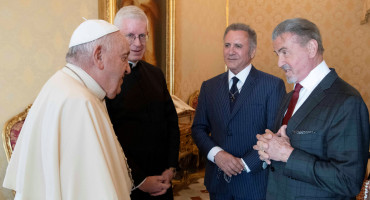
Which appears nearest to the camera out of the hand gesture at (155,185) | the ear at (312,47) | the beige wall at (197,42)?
the ear at (312,47)

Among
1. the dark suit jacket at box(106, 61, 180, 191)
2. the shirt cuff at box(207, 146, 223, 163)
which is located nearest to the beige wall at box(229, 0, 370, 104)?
the shirt cuff at box(207, 146, 223, 163)

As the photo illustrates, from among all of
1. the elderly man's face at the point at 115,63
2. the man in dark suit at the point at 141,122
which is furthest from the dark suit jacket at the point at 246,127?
the elderly man's face at the point at 115,63

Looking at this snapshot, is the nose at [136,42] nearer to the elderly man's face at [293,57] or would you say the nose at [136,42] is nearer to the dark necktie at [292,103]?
the elderly man's face at [293,57]

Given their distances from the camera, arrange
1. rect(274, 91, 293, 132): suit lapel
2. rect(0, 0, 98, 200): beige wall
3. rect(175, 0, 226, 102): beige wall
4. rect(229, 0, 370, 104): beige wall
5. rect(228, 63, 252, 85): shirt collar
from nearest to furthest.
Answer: rect(274, 91, 293, 132): suit lapel
rect(228, 63, 252, 85): shirt collar
rect(0, 0, 98, 200): beige wall
rect(175, 0, 226, 102): beige wall
rect(229, 0, 370, 104): beige wall

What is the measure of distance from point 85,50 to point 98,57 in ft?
0.22

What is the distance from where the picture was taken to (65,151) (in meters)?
1.37

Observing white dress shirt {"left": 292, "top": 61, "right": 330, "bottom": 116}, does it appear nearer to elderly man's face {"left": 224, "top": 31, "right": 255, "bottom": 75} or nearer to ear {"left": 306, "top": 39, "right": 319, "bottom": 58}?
ear {"left": 306, "top": 39, "right": 319, "bottom": 58}

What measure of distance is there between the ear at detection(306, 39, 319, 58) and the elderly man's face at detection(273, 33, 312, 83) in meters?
0.02

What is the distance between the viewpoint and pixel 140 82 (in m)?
2.36

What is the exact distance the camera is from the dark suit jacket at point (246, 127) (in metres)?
2.36

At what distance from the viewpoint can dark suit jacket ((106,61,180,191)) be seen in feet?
7.18

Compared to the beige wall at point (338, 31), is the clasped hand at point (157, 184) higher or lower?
lower

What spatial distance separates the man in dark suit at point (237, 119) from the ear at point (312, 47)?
68 cm

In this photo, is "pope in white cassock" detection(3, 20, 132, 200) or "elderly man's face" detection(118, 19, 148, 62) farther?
"elderly man's face" detection(118, 19, 148, 62)
